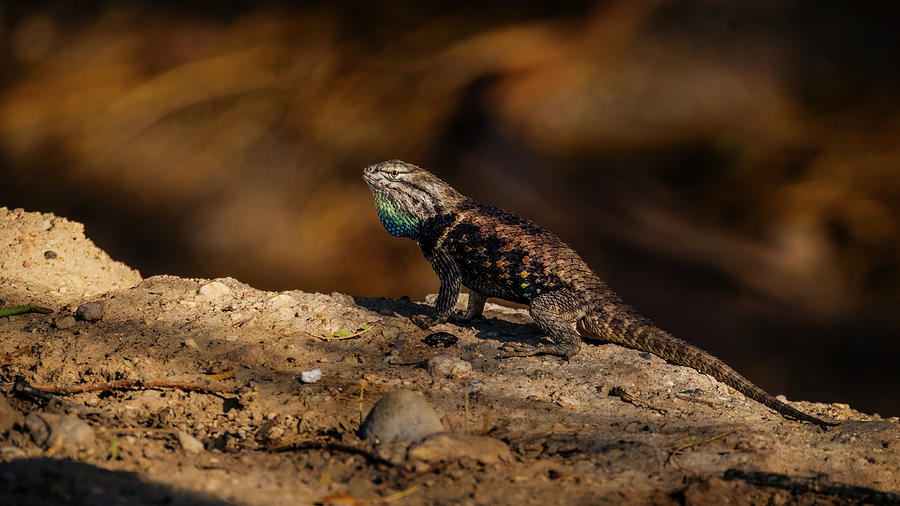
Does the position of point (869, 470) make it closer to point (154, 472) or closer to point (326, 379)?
point (326, 379)

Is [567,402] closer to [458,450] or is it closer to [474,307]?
[458,450]

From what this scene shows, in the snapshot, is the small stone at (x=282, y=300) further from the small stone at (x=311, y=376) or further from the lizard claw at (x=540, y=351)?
the lizard claw at (x=540, y=351)

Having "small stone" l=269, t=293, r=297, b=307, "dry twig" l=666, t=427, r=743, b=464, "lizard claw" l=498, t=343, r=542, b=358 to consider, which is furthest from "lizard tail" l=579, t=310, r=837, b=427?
"small stone" l=269, t=293, r=297, b=307

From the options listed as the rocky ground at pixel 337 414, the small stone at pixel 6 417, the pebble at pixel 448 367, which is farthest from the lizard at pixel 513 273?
the small stone at pixel 6 417

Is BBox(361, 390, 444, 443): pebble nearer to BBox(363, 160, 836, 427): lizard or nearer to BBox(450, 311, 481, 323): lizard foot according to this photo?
BBox(363, 160, 836, 427): lizard

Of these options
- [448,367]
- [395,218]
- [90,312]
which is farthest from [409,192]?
[90,312]

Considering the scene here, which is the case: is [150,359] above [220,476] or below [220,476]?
above

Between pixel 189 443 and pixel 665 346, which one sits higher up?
pixel 665 346

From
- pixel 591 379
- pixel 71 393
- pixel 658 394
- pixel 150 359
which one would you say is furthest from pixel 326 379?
pixel 658 394
